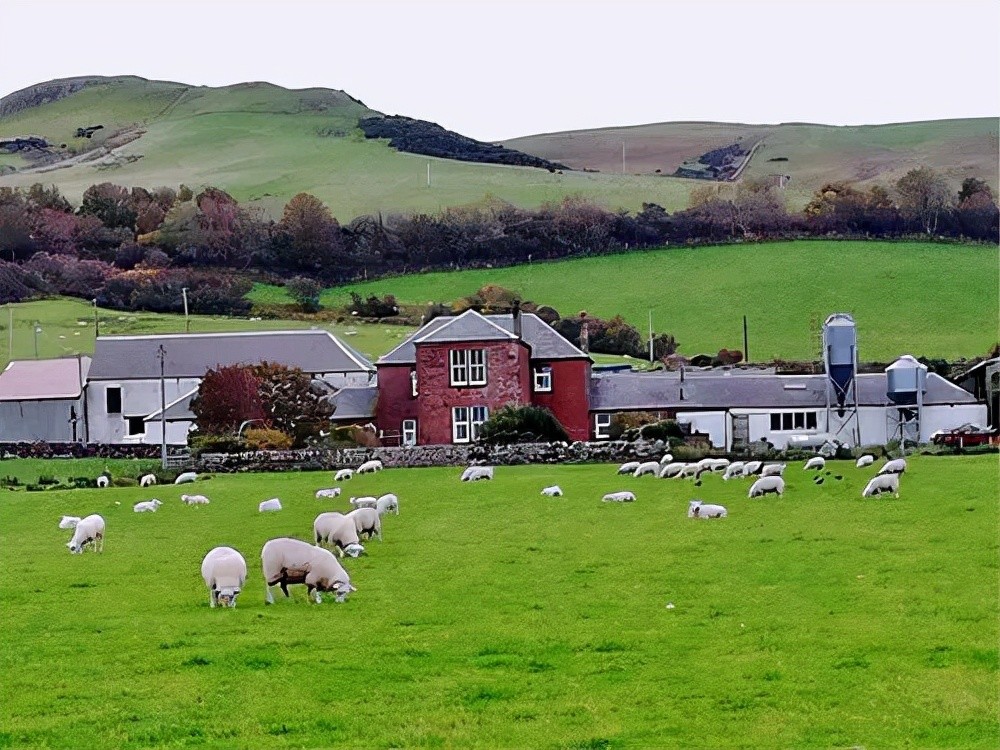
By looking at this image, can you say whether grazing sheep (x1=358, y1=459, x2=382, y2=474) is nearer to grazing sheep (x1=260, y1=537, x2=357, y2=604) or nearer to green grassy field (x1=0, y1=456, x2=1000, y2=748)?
green grassy field (x1=0, y1=456, x2=1000, y2=748)

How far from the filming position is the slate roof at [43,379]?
8250 centimetres

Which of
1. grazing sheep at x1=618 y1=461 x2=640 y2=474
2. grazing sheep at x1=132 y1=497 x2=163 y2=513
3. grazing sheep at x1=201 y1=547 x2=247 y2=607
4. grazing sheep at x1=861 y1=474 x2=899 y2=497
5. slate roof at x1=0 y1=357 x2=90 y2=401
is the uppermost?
slate roof at x1=0 y1=357 x2=90 y2=401

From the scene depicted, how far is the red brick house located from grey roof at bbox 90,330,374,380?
1515 cm

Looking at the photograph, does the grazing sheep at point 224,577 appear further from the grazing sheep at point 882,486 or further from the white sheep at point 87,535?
the grazing sheep at point 882,486

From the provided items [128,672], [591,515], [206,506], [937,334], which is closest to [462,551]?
[591,515]

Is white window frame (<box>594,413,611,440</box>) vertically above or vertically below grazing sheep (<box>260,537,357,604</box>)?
below

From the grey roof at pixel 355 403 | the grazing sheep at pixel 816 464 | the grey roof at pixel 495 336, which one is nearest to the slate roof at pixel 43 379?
the grey roof at pixel 355 403

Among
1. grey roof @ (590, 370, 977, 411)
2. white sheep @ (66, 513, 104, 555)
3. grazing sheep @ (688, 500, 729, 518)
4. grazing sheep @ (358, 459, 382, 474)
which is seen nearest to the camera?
white sheep @ (66, 513, 104, 555)

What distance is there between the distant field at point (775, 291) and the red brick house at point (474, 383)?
39.1 meters

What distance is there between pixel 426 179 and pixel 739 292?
217 feet

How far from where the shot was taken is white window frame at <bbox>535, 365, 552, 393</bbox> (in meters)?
67.6

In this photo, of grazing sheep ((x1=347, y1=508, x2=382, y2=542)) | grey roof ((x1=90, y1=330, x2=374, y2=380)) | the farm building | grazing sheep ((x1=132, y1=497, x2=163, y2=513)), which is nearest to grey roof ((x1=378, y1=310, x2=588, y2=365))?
grey roof ((x1=90, y1=330, x2=374, y2=380))

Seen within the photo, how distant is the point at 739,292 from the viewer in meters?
122

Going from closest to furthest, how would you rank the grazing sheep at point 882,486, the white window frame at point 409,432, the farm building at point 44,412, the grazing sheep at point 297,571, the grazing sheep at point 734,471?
the grazing sheep at point 297,571
the grazing sheep at point 882,486
the grazing sheep at point 734,471
the white window frame at point 409,432
the farm building at point 44,412
